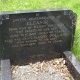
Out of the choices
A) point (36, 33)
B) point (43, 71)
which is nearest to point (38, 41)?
point (36, 33)

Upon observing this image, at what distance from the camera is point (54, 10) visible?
4.69 m

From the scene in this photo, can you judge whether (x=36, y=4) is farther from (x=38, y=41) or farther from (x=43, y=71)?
(x=43, y=71)

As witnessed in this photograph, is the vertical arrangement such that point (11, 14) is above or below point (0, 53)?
above

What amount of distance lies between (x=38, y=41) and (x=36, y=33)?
0.20 metres

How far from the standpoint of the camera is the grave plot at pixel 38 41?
462 cm

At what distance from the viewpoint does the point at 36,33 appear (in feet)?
15.9

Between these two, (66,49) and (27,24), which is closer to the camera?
(27,24)

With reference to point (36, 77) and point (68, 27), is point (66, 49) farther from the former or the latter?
point (36, 77)

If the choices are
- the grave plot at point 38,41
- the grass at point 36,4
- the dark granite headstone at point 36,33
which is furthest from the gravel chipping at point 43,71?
the grass at point 36,4

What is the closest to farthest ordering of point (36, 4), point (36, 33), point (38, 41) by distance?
point (36, 33)
point (38, 41)
point (36, 4)

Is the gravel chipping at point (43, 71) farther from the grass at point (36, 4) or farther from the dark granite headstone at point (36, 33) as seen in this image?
the grass at point (36, 4)

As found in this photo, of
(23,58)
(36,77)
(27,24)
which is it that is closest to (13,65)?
(23,58)

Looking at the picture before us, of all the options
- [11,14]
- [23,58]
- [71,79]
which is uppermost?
[11,14]

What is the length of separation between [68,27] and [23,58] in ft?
3.72
